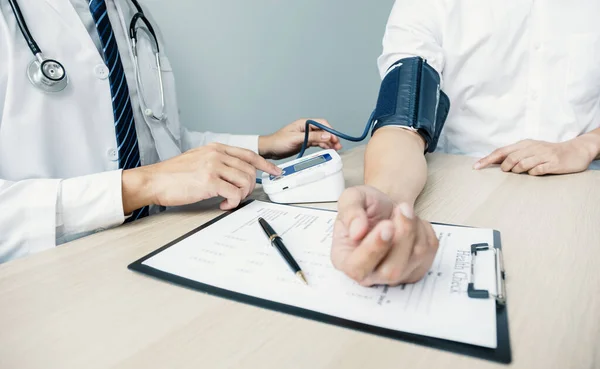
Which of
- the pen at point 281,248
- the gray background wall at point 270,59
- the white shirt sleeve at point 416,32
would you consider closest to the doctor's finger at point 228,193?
the pen at point 281,248

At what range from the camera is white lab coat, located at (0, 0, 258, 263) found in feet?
2.03

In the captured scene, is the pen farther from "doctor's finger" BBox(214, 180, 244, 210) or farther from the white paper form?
"doctor's finger" BBox(214, 180, 244, 210)

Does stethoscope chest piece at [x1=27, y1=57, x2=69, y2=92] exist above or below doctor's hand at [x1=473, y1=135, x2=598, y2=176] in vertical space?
above

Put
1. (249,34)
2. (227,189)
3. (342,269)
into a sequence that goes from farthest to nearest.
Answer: (249,34)
(227,189)
(342,269)

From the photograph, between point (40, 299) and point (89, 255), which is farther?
point (89, 255)

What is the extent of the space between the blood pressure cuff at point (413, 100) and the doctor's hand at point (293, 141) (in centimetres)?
14

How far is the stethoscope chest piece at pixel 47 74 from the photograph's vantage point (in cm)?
73

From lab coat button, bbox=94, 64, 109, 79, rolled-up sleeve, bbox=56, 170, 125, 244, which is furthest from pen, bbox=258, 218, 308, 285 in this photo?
lab coat button, bbox=94, 64, 109, 79

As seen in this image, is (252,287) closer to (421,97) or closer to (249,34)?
(421,97)

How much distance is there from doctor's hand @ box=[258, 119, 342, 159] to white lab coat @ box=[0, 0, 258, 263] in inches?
11.5

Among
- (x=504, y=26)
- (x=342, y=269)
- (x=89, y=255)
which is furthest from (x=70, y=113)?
(x=504, y=26)

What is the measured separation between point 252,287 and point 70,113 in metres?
0.59

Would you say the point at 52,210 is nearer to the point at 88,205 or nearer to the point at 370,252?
the point at 88,205

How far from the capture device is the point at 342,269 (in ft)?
1.33
